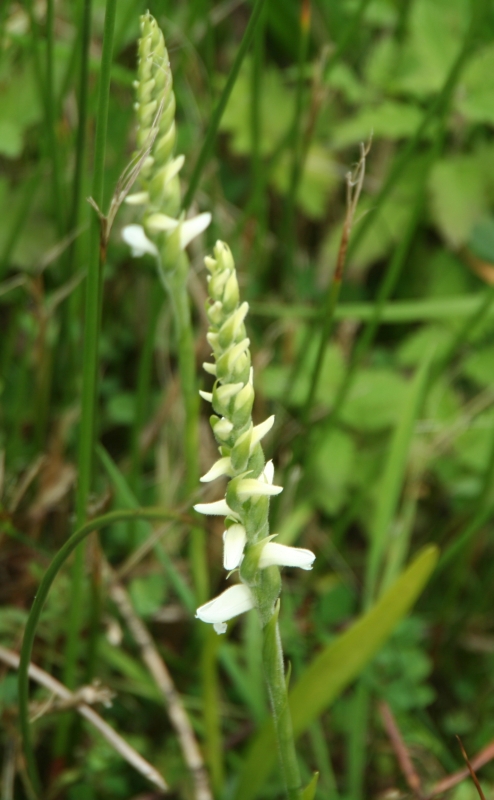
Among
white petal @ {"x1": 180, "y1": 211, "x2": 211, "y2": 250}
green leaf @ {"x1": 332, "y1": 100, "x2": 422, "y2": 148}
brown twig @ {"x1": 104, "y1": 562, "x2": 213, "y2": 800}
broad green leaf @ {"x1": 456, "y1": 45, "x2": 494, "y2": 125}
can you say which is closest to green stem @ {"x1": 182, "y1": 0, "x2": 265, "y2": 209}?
white petal @ {"x1": 180, "y1": 211, "x2": 211, "y2": 250}

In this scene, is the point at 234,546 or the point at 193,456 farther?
the point at 193,456

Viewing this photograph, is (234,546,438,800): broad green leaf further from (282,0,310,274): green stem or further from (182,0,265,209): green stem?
(282,0,310,274): green stem

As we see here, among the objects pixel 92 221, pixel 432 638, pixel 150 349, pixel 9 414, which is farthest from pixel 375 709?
pixel 92 221

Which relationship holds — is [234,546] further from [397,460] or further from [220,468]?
[397,460]

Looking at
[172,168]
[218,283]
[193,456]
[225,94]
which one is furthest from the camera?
[193,456]

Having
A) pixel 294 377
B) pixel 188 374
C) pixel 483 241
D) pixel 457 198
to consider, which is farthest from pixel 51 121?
pixel 457 198

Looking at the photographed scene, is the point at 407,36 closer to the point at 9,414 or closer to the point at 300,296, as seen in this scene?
the point at 300,296
